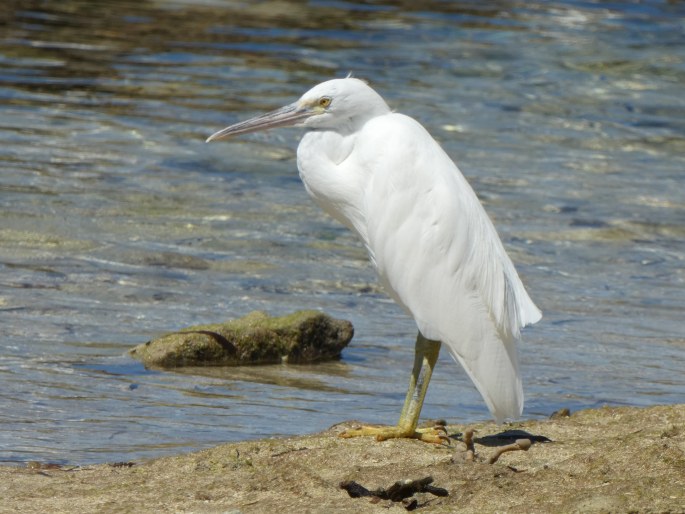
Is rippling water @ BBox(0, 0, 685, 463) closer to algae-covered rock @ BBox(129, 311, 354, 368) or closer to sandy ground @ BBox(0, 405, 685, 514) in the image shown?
algae-covered rock @ BBox(129, 311, 354, 368)

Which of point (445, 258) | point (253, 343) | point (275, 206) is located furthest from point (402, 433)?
point (275, 206)

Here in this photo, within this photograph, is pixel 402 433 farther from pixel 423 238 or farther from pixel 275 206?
pixel 275 206

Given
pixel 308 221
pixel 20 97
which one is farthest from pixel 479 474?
pixel 20 97

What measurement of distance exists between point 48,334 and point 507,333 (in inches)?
125

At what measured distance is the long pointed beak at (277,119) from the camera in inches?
223

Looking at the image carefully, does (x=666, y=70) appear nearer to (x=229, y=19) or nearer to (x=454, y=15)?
(x=454, y=15)

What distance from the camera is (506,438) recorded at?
5426mm

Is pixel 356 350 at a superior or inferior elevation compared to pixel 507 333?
inferior

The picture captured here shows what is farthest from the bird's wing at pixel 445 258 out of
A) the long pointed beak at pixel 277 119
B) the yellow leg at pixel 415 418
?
the long pointed beak at pixel 277 119

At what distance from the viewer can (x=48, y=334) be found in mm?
7570

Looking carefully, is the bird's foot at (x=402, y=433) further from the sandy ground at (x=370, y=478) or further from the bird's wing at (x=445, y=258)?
the bird's wing at (x=445, y=258)

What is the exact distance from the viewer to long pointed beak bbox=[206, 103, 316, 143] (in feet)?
18.6

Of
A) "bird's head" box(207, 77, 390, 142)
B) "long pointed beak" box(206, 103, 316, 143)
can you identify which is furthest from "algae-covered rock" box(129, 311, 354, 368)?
"bird's head" box(207, 77, 390, 142)

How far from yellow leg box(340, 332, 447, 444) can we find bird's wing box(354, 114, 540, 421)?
161 mm
